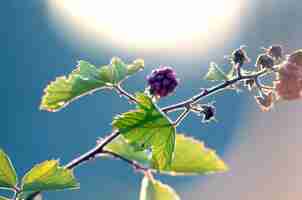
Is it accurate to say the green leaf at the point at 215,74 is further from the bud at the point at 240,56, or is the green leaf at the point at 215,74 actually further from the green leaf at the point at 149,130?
the green leaf at the point at 149,130

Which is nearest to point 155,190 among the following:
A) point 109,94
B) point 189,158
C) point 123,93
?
point 189,158

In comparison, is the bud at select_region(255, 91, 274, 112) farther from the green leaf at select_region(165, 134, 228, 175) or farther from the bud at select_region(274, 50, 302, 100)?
the green leaf at select_region(165, 134, 228, 175)

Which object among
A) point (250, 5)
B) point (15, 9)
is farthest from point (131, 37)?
point (15, 9)

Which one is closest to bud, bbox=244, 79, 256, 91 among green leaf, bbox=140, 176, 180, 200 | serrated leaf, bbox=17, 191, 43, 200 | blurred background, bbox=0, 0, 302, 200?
green leaf, bbox=140, 176, 180, 200

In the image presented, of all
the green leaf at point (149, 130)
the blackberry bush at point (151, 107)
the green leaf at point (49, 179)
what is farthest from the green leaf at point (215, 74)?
the green leaf at point (49, 179)

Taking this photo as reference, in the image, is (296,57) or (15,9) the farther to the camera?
(15,9)

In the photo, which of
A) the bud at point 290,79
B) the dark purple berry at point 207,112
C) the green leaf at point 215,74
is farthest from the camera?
the green leaf at point 215,74

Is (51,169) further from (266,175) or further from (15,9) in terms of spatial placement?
(15,9)
